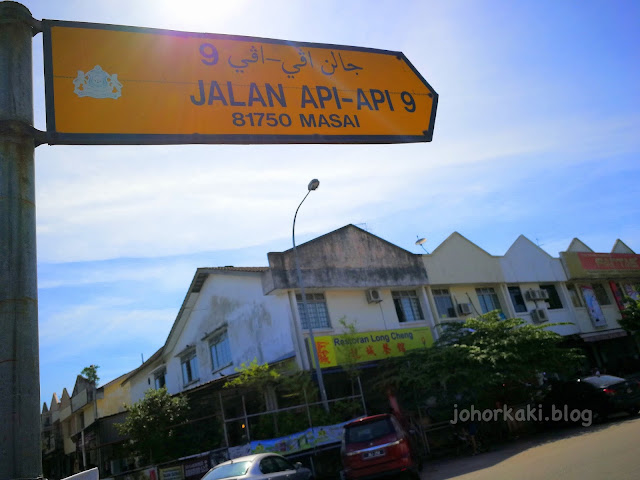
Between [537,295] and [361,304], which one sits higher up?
[361,304]

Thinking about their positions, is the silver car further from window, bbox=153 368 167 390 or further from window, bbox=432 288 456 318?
window, bbox=153 368 167 390

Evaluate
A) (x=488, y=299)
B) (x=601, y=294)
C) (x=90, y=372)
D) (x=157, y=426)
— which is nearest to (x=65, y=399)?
(x=90, y=372)

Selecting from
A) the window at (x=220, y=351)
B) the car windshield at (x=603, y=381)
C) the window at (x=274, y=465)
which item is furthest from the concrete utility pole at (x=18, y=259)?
the window at (x=220, y=351)

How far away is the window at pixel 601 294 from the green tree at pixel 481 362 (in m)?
13.5

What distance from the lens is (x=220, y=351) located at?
2380 centimetres

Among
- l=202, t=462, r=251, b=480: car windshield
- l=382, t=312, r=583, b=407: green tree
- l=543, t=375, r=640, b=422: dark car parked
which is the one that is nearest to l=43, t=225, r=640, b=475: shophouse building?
l=382, t=312, r=583, b=407: green tree

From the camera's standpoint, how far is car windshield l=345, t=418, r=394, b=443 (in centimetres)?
1207

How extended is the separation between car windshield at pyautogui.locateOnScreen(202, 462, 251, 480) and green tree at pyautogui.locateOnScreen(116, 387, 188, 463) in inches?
318

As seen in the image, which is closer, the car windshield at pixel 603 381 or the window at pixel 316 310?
the car windshield at pixel 603 381

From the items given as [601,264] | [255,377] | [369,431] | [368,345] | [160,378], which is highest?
[601,264]

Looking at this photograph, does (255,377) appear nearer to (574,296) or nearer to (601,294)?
(574,296)

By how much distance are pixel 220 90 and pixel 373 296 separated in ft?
61.1

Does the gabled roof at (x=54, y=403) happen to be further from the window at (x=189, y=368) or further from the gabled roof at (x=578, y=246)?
the gabled roof at (x=578, y=246)

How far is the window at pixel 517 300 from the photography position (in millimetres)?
26641
